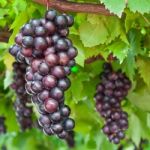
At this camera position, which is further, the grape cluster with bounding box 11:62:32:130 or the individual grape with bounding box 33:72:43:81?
the grape cluster with bounding box 11:62:32:130

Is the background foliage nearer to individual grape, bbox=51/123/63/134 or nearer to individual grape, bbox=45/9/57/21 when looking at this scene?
individual grape, bbox=45/9/57/21

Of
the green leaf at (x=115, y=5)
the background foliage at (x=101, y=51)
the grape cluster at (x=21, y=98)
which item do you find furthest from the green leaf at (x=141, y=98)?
the green leaf at (x=115, y=5)

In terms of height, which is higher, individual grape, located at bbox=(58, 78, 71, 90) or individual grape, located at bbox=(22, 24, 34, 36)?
individual grape, located at bbox=(22, 24, 34, 36)

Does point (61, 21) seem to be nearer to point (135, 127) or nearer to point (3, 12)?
point (3, 12)

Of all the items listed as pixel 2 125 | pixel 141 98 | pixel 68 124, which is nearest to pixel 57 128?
pixel 68 124

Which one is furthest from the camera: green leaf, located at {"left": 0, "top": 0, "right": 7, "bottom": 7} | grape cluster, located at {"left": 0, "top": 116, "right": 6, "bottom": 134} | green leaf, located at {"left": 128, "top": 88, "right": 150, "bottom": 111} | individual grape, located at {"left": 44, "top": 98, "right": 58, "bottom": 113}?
grape cluster, located at {"left": 0, "top": 116, "right": 6, "bottom": 134}

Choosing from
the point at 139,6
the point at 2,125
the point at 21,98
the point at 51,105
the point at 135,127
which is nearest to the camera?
the point at 51,105

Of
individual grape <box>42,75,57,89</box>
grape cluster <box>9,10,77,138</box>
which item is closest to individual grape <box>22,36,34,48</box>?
grape cluster <box>9,10,77,138</box>

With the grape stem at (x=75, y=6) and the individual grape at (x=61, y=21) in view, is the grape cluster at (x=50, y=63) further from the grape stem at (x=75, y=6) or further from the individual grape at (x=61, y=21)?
the grape stem at (x=75, y=6)
